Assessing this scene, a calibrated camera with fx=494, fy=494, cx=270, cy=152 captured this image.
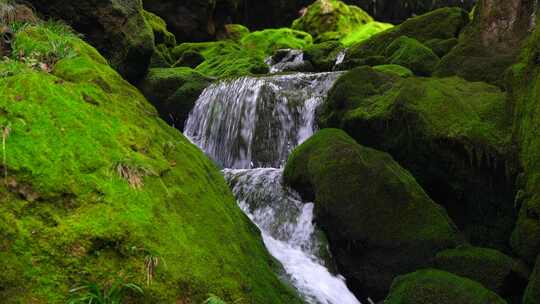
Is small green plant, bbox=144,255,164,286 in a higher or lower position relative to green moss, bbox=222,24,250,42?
lower

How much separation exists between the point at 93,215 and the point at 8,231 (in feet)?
1.75

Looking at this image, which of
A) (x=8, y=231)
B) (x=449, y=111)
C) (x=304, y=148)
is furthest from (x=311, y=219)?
(x=8, y=231)

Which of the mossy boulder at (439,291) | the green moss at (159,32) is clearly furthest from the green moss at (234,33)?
the mossy boulder at (439,291)

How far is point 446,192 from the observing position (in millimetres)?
7887

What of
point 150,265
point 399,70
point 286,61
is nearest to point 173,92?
point 399,70

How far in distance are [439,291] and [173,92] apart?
10.8 m

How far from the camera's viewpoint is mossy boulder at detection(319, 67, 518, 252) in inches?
284

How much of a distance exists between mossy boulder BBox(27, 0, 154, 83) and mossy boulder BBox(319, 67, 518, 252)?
Result: 5.91 meters

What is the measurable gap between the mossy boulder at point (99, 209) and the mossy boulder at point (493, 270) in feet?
8.05

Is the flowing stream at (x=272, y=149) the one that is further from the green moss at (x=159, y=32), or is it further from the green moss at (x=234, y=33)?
the green moss at (x=234, y=33)

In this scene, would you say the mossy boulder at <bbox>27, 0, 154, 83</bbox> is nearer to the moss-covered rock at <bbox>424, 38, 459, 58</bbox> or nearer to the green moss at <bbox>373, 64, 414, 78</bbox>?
the green moss at <bbox>373, 64, 414, 78</bbox>

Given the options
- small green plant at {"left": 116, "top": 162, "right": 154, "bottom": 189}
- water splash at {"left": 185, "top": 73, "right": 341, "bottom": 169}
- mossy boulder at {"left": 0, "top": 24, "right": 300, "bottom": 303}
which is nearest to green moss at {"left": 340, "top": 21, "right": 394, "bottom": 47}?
water splash at {"left": 185, "top": 73, "right": 341, "bottom": 169}

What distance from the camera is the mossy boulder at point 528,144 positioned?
19.1 ft

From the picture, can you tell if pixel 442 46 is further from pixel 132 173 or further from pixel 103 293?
pixel 103 293
